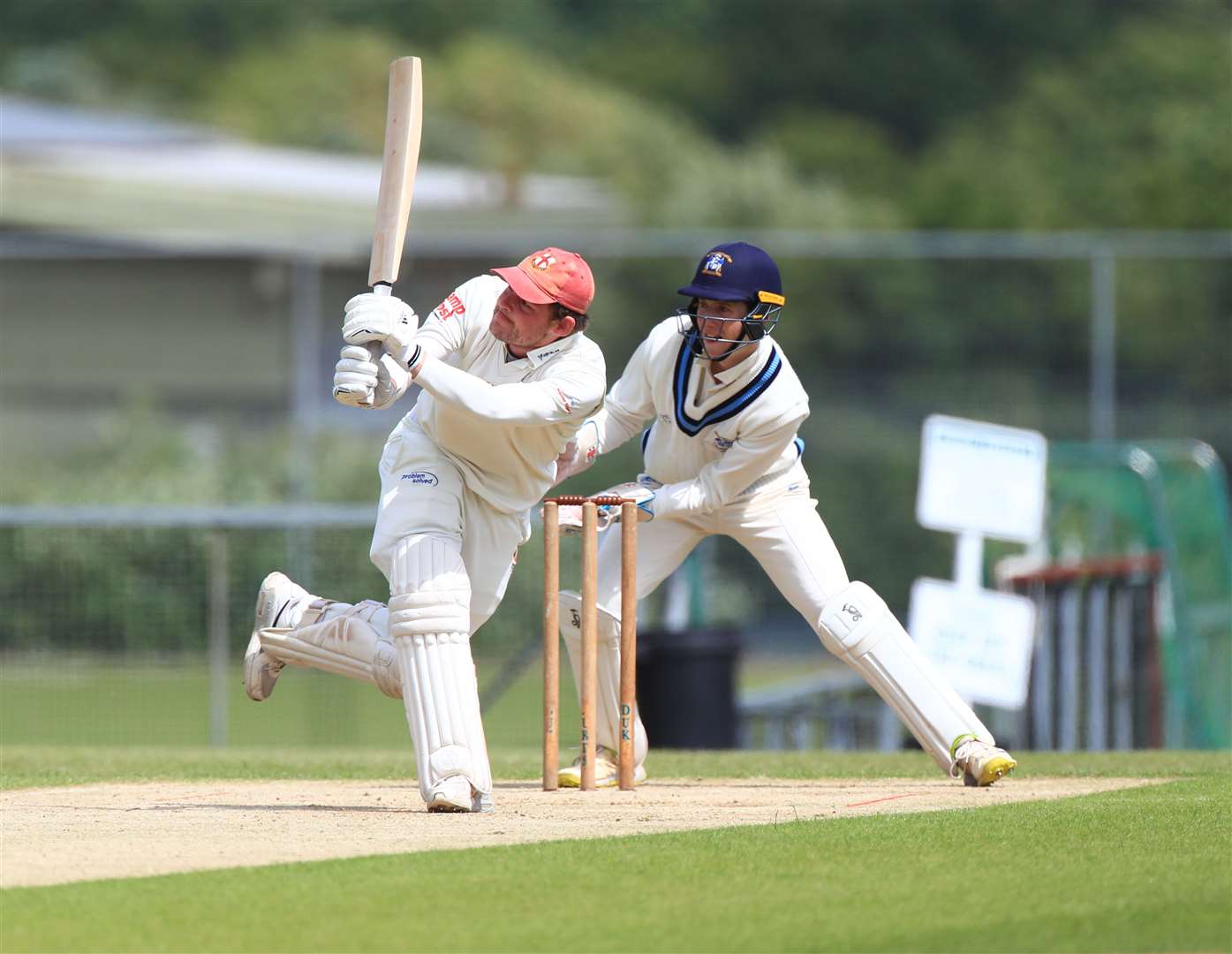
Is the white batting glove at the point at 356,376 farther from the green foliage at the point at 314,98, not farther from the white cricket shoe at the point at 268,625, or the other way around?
the green foliage at the point at 314,98

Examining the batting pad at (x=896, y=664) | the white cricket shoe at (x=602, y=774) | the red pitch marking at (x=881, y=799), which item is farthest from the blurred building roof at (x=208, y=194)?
the red pitch marking at (x=881, y=799)

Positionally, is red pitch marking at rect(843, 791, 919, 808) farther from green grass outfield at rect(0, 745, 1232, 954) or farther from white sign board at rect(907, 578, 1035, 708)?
white sign board at rect(907, 578, 1035, 708)

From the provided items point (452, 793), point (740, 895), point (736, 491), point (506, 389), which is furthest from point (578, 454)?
point (740, 895)

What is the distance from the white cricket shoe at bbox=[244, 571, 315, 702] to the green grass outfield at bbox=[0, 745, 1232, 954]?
173cm

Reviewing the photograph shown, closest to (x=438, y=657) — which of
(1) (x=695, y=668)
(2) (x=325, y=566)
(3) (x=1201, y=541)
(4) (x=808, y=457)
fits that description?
(1) (x=695, y=668)

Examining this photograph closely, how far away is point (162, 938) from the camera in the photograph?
509 cm

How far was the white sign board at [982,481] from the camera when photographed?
1268 cm

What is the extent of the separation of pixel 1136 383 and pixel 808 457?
331cm

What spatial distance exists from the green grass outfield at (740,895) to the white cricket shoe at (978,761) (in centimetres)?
84

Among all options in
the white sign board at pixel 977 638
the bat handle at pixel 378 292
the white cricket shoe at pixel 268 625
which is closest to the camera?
the bat handle at pixel 378 292

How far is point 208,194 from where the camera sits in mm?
27984

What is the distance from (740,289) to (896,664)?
1532mm

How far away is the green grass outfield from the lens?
A: 200 inches

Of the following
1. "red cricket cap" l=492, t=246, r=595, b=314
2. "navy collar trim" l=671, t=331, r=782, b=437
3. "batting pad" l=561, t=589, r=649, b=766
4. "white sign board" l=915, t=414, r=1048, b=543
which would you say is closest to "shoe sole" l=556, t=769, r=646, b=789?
"batting pad" l=561, t=589, r=649, b=766
